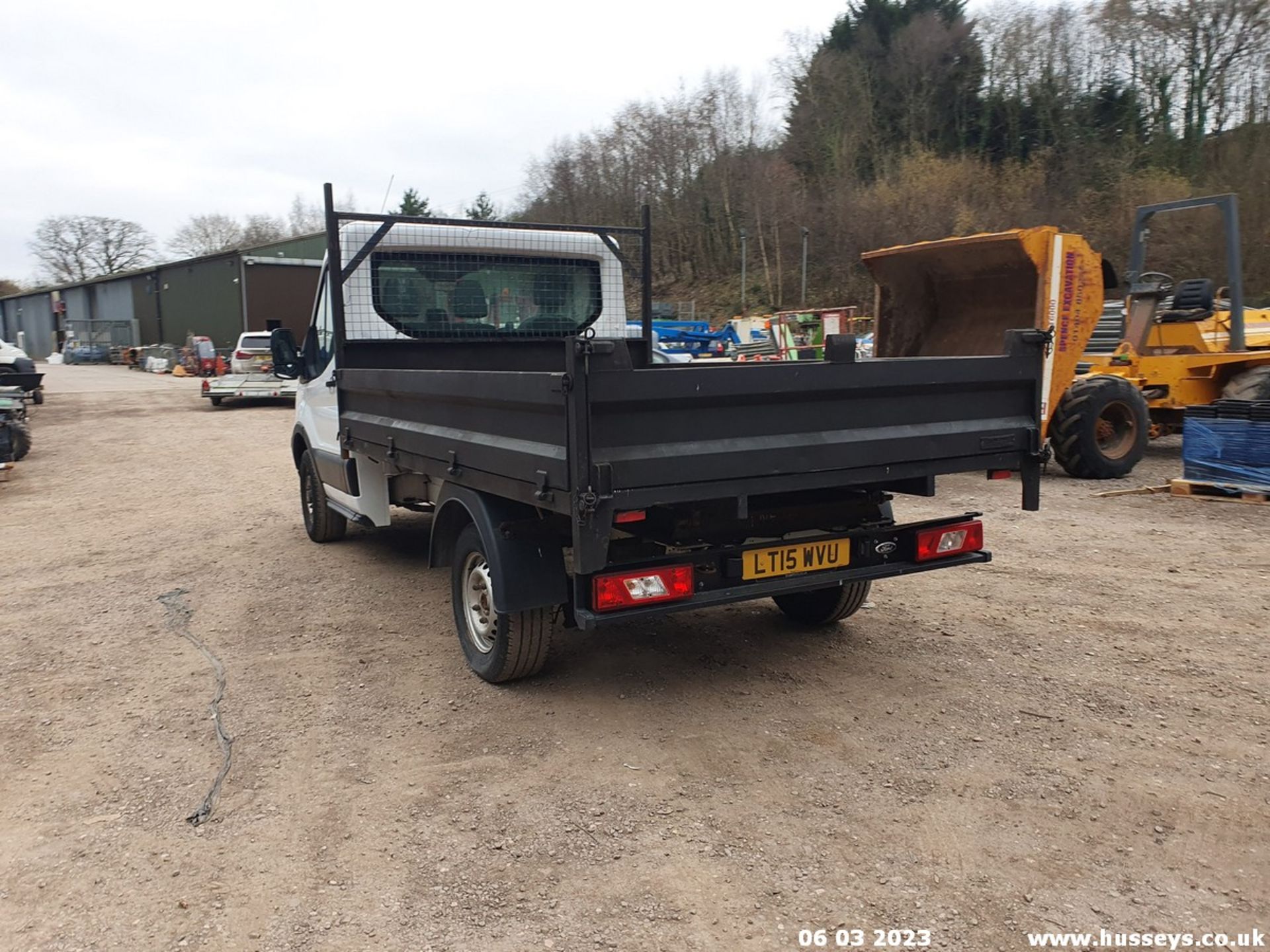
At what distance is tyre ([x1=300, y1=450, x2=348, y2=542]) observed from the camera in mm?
7336

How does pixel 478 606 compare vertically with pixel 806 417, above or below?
below

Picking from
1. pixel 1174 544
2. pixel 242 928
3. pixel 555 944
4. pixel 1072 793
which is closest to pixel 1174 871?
pixel 1072 793

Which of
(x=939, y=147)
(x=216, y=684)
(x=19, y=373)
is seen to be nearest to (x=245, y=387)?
(x=19, y=373)

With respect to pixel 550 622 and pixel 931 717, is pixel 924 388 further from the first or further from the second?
pixel 550 622

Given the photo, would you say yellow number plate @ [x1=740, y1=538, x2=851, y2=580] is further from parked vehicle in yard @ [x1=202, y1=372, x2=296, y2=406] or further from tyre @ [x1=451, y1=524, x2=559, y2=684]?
parked vehicle in yard @ [x1=202, y1=372, x2=296, y2=406]

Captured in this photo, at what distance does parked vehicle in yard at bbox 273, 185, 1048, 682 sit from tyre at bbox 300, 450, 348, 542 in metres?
1.74

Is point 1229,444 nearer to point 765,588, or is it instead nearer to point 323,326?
point 765,588

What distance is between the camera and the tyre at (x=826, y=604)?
4.88m

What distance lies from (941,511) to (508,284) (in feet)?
14.4

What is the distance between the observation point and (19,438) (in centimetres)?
1270

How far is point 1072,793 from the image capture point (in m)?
3.28

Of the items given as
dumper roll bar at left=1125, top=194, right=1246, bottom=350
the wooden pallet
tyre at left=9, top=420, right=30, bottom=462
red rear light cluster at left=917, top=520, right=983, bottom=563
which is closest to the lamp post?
dumper roll bar at left=1125, top=194, right=1246, bottom=350

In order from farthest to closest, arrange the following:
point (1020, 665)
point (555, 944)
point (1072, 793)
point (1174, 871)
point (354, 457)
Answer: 1. point (354, 457)
2. point (1020, 665)
3. point (1072, 793)
4. point (1174, 871)
5. point (555, 944)

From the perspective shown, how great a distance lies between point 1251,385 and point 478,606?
29.7 ft
